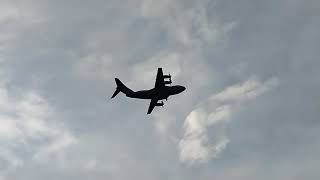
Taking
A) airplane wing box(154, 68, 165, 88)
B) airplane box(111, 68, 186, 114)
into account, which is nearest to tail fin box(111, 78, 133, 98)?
airplane box(111, 68, 186, 114)

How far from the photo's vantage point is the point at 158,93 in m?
154

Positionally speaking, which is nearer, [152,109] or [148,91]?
[148,91]

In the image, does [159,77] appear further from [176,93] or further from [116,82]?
[116,82]

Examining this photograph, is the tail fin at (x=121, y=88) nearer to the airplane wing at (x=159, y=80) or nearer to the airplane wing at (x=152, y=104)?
the airplane wing at (x=152, y=104)

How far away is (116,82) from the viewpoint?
538 feet

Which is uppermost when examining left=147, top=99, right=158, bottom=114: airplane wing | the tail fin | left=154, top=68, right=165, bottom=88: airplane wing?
the tail fin

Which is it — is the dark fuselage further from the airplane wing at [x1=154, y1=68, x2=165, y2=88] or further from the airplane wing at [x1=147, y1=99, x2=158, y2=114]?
the airplane wing at [x1=147, y1=99, x2=158, y2=114]

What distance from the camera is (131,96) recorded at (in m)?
158

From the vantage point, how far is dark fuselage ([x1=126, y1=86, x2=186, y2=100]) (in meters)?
153

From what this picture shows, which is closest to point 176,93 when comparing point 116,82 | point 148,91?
point 148,91

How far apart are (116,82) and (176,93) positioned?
20.9m

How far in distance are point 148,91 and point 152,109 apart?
1221cm

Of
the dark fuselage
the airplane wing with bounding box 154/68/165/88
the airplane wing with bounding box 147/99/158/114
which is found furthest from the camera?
the airplane wing with bounding box 147/99/158/114

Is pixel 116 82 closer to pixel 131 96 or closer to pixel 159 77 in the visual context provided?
pixel 131 96
